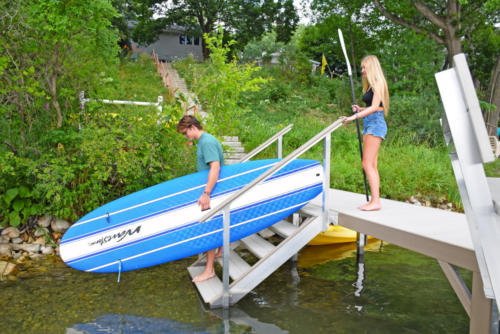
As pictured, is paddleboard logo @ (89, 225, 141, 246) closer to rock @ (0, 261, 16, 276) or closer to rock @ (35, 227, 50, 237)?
rock @ (0, 261, 16, 276)

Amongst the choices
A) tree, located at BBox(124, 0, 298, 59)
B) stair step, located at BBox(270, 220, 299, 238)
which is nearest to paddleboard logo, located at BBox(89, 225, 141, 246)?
stair step, located at BBox(270, 220, 299, 238)

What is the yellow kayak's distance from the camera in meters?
6.03

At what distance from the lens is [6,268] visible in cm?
465

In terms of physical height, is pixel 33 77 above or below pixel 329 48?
below

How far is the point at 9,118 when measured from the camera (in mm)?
5754

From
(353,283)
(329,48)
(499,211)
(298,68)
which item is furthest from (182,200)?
(329,48)

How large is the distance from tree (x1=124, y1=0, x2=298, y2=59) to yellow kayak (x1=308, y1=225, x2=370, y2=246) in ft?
60.9

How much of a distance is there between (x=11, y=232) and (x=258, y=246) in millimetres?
3445

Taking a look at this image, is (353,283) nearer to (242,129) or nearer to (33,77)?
(33,77)

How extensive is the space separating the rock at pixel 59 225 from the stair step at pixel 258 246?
2.74 m

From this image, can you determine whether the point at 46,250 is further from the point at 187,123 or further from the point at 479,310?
the point at 479,310

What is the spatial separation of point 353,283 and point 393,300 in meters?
0.56

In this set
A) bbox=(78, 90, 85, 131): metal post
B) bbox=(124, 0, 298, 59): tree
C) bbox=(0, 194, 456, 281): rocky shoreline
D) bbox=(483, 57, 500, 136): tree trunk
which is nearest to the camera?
bbox=(0, 194, 456, 281): rocky shoreline

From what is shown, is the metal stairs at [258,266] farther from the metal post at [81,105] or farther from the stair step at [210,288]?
Answer: the metal post at [81,105]
